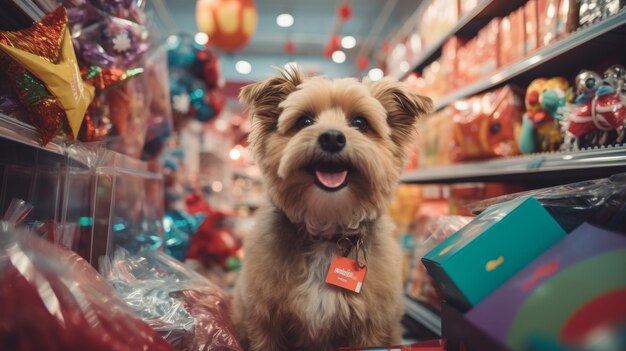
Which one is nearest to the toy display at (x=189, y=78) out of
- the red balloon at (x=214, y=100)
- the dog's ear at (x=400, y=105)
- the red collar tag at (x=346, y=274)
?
the red balloon at (x=214, y=100)

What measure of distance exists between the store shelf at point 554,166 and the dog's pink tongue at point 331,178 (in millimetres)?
933

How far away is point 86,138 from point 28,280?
807mm

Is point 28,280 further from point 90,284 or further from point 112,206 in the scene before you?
point 112,206

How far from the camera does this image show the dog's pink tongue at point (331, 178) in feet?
4.20

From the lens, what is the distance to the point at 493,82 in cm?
204

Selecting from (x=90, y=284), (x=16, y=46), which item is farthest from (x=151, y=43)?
(x=90, y=284)

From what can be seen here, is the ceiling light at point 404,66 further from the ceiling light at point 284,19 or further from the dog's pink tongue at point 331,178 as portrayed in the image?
the ceiling light at point 284,19

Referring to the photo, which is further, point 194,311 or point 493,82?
point 493,82

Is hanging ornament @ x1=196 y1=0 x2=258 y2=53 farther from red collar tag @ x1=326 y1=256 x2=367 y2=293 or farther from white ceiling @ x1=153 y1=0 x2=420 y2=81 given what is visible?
red collar tag @ x1=326 y1=256 x2=367 y2=293

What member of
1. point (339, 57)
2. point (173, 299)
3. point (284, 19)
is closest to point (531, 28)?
point (173, 299)

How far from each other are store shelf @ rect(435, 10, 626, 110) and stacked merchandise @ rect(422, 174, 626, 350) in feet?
1.97

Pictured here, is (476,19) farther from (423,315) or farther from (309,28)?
(309,28)

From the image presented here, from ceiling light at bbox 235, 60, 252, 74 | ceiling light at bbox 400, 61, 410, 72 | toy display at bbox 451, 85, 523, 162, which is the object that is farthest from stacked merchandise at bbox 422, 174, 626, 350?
ceiling light at bbox 235, 60, 252, 74

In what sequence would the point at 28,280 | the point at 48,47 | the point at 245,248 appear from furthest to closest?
the point at 245,248 → the point at 48,47 → the point at 28,280
